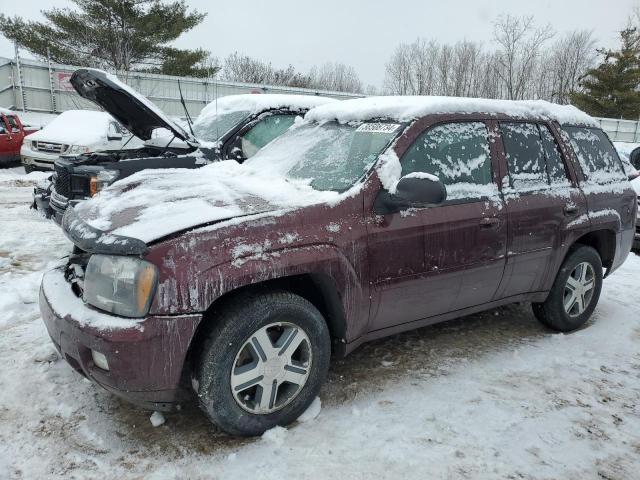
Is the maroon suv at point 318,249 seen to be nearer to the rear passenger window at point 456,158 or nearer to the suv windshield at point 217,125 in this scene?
the rear passenger window at point 456,158

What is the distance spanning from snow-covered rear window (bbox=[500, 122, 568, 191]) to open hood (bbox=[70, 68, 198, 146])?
3.72 metres

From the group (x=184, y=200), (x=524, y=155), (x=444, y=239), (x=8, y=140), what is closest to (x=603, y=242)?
(x=524, y=155)

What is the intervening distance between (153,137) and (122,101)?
0.64 metres

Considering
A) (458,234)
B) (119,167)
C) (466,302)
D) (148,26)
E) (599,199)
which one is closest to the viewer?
(458,234)

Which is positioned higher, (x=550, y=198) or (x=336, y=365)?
(x=550, y=198)

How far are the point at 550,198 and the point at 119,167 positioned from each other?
4.28 m

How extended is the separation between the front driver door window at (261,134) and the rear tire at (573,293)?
3.62m

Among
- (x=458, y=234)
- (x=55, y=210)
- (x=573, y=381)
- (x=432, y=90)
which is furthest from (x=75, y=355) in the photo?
(x=432, y=90)

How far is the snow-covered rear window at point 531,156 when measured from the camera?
3.69 m

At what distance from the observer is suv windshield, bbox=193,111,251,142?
21.3ft

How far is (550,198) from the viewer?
12.5ft

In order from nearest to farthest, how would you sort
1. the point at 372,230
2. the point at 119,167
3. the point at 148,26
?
the point at 372,230
the point at 119,167
the point at 148,26

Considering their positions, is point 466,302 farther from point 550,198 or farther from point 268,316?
point 268,316

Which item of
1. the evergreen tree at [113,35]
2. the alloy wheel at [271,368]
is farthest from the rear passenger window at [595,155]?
the evergreen tree at [113,35]
